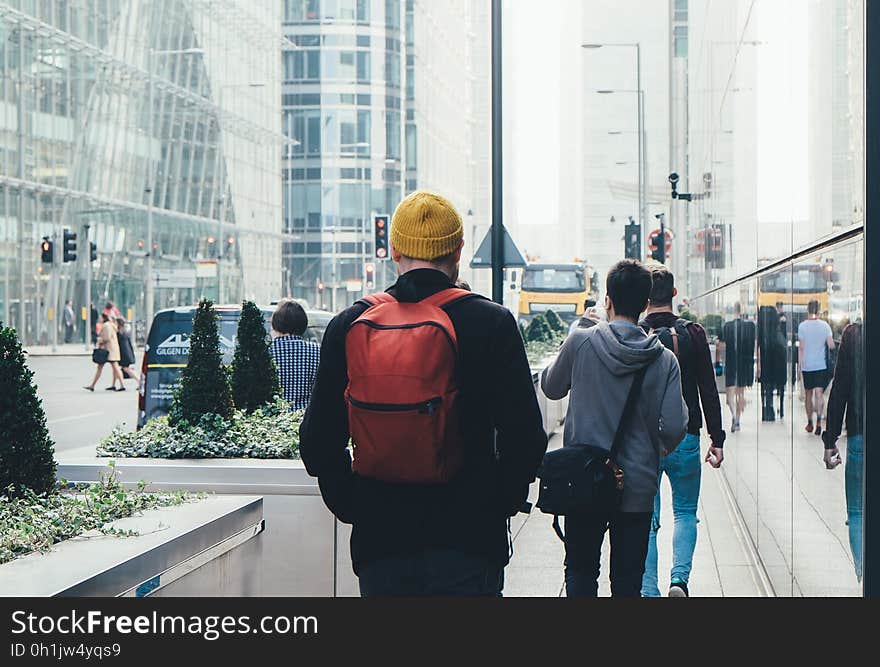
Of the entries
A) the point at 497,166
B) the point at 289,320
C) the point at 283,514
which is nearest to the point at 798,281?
the point at 283,514

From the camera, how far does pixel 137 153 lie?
196 feet

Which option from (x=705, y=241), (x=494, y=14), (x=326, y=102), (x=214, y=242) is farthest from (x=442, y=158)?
(x=494, y=14)

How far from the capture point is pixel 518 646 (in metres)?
3.09

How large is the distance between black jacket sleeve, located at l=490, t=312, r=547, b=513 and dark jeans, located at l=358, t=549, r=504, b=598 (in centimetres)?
19

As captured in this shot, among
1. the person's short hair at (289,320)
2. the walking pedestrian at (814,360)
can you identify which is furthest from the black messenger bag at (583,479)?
the person's short hair at (289,320)

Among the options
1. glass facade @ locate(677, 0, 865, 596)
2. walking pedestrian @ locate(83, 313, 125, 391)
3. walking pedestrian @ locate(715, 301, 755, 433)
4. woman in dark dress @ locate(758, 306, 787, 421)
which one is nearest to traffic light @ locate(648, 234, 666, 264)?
walking pedestrian @ locate(83, 313, 125, 391)

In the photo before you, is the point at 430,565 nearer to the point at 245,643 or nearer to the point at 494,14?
the point at 245,643

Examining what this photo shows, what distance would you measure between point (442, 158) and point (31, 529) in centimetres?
9765

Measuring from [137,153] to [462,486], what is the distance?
2340 inches

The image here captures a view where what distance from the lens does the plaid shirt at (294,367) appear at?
28.1 ft

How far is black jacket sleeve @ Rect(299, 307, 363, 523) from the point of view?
3.15 m

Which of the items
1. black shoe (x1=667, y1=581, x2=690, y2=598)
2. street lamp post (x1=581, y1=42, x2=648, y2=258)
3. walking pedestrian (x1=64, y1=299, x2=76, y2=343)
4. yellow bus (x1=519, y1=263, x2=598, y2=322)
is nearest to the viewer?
black shoe (x1=667, y1=581, x2=690, y2=598)

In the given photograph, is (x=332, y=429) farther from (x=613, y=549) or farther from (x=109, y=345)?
(x=109, y=345)

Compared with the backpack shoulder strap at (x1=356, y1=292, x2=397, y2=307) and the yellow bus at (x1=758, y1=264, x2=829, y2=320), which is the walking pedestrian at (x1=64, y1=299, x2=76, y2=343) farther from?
the backpack shoulder strap at (x1=356, y1=292, x2=397, y2=307)
